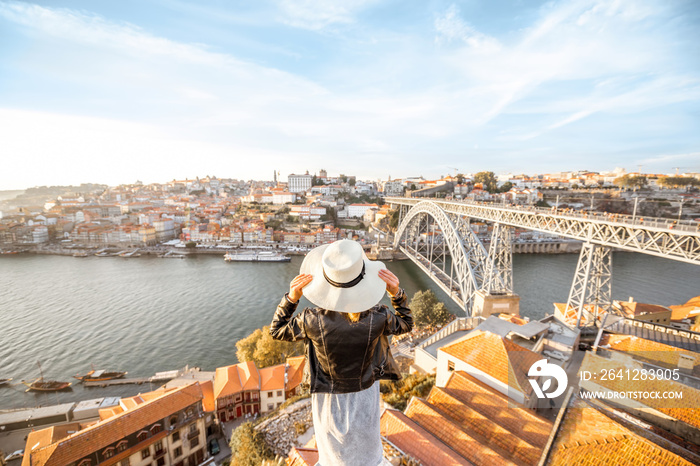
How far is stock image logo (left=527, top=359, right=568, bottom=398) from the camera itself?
601 centimetres

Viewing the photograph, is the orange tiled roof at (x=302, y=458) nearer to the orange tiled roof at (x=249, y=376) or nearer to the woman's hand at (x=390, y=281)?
the woman's hand at (x=390, y=281)

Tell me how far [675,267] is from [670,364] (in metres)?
29.2

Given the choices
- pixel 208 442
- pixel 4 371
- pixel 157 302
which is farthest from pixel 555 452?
pixel 157 302

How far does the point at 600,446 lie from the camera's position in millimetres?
3326

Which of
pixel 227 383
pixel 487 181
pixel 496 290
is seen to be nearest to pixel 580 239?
pixel 496 290

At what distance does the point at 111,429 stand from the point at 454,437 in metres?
7.41

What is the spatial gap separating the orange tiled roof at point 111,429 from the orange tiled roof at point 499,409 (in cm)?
671

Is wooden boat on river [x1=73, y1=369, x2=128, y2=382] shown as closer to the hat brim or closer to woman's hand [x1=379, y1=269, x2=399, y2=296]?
the hat brim

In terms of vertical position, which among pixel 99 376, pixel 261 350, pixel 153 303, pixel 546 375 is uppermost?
pixel 546 375

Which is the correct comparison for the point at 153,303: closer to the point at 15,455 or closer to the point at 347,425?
the point at 15,455

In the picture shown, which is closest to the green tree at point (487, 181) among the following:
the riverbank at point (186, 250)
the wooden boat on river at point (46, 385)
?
the riverbank at point (186, 250)

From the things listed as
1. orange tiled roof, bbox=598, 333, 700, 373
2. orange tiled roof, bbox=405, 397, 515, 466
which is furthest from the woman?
orange tiled roof, bbox=598, 333, 700, 373

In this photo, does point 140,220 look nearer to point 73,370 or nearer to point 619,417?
point 73,370

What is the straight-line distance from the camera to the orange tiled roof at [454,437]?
13.6 feet
